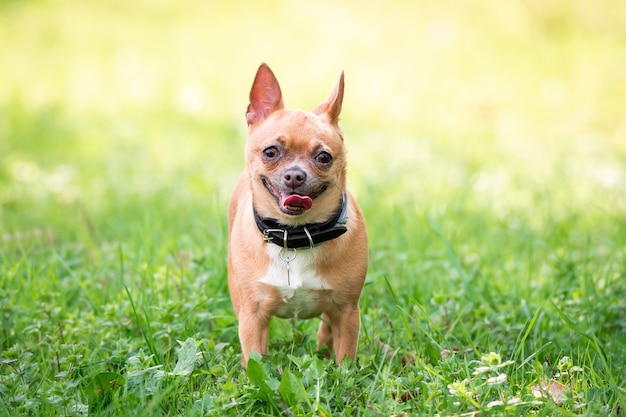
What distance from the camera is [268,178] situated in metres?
3.34

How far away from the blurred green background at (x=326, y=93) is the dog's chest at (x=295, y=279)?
1.61 metres

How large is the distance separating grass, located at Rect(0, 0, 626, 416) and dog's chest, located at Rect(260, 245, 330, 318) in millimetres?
305

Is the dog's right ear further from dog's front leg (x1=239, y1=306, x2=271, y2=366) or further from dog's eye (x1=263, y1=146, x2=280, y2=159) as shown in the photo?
dog's front leg (x1=239, y1=306, x2=271, y2=366)

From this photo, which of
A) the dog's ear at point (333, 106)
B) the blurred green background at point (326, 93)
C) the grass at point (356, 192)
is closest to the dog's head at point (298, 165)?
the dog's ear at point (333, 106)

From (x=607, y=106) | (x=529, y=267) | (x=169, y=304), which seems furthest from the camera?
(x=607, y=106)

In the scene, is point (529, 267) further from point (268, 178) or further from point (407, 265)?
point (268, 178)

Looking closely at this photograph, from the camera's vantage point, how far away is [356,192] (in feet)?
21.6

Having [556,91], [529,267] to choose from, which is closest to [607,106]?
[556,91]

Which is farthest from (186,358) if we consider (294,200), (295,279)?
(294,200)

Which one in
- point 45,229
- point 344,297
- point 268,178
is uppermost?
point 268,178

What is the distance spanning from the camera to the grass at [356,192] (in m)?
3.18

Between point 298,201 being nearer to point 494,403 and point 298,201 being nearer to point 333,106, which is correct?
point 333,106

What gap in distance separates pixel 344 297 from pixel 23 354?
1452mm

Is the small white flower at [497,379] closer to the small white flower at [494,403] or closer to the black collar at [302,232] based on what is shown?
the small white flower at [494,403]
